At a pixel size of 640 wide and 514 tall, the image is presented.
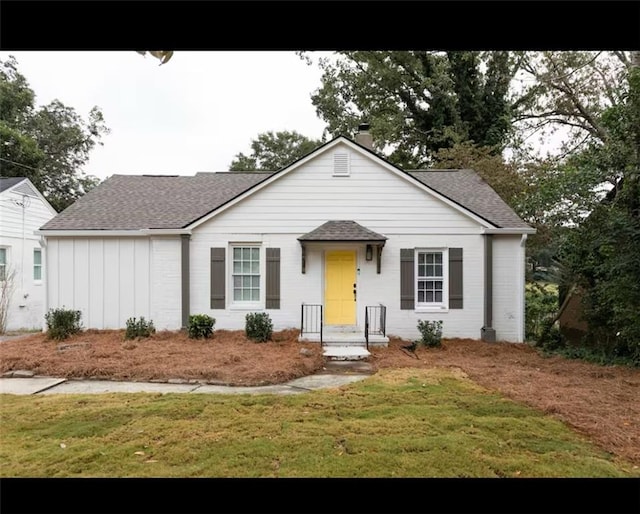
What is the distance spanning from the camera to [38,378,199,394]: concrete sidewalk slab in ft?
21.5

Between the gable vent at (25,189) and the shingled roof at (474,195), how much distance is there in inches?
588

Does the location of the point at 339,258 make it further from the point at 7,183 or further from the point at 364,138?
the point at 7,183

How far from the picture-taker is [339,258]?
11.3 meters

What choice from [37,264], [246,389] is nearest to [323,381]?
[246,389]

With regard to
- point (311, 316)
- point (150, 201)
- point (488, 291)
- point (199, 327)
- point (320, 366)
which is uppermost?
point (150, 201)

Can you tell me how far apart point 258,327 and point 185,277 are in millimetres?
2544

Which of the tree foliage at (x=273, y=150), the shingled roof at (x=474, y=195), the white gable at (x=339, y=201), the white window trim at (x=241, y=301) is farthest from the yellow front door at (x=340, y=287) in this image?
the tree foliage at (x=273, y=150)

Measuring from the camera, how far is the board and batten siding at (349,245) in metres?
11.2

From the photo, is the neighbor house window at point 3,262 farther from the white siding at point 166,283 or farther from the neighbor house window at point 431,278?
the neighbor house window at point 431,278

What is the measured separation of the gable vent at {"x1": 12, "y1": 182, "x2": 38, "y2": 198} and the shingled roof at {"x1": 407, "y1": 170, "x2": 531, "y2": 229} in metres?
14.9

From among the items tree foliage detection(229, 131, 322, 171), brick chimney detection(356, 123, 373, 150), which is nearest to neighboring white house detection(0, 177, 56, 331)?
brick chimney detection(356, 123, 373, 150)
